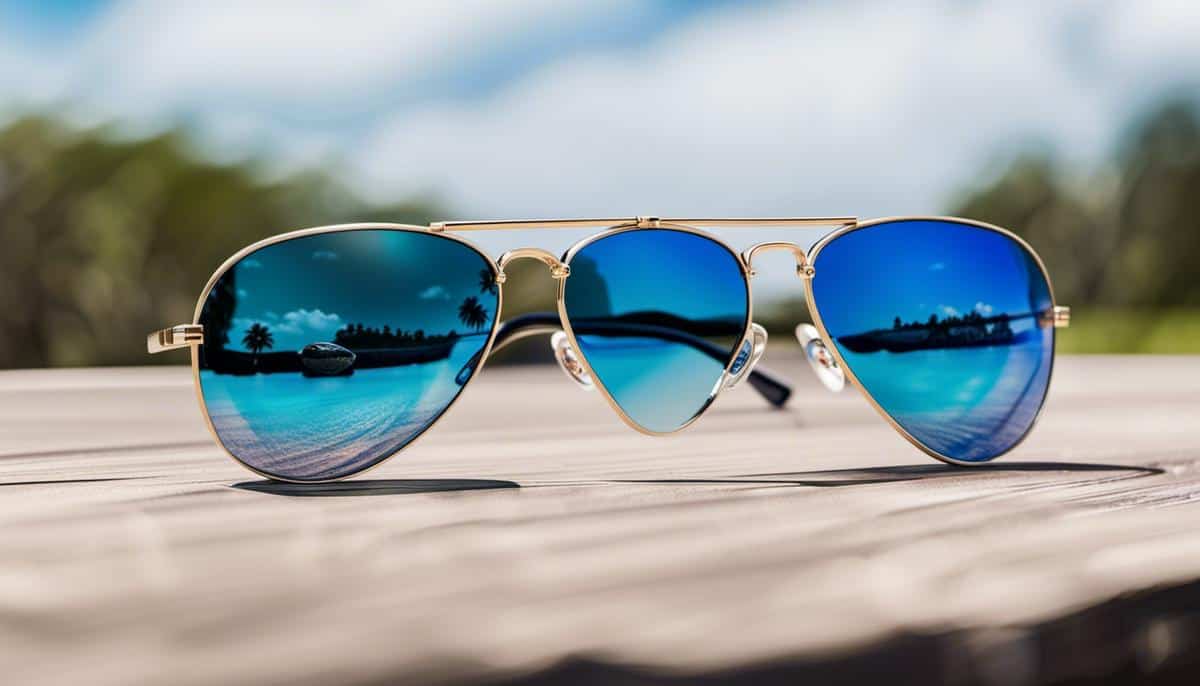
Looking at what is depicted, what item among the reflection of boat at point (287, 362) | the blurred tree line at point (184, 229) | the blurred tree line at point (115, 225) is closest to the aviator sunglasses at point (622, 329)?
the reflection of boat at point (287, 362)

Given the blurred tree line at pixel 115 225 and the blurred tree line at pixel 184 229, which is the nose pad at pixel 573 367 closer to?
the blurred tree line at pixel 184 229

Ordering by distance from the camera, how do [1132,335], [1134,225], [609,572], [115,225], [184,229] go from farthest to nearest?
[1134,225]
[184,229]
[115,225]
[1132,335]
[609,572]

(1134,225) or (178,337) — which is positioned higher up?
(1134,225)

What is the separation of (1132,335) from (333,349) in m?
5.00

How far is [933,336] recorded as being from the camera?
851mm

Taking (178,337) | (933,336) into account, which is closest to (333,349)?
(178,337)

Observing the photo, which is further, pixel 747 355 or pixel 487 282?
pixel 747 355

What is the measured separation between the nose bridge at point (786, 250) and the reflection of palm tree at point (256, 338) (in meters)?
0.44

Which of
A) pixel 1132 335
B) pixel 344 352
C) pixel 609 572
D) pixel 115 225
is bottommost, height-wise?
pixel 609 572

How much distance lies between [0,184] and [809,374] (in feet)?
16.2

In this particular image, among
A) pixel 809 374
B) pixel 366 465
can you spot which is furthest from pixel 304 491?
pixel 809 374

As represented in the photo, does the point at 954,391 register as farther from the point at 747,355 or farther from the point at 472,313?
the point at 472,313

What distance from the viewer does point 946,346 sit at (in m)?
0.85

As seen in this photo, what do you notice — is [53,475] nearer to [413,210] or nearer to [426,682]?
Answer: [426,682]
